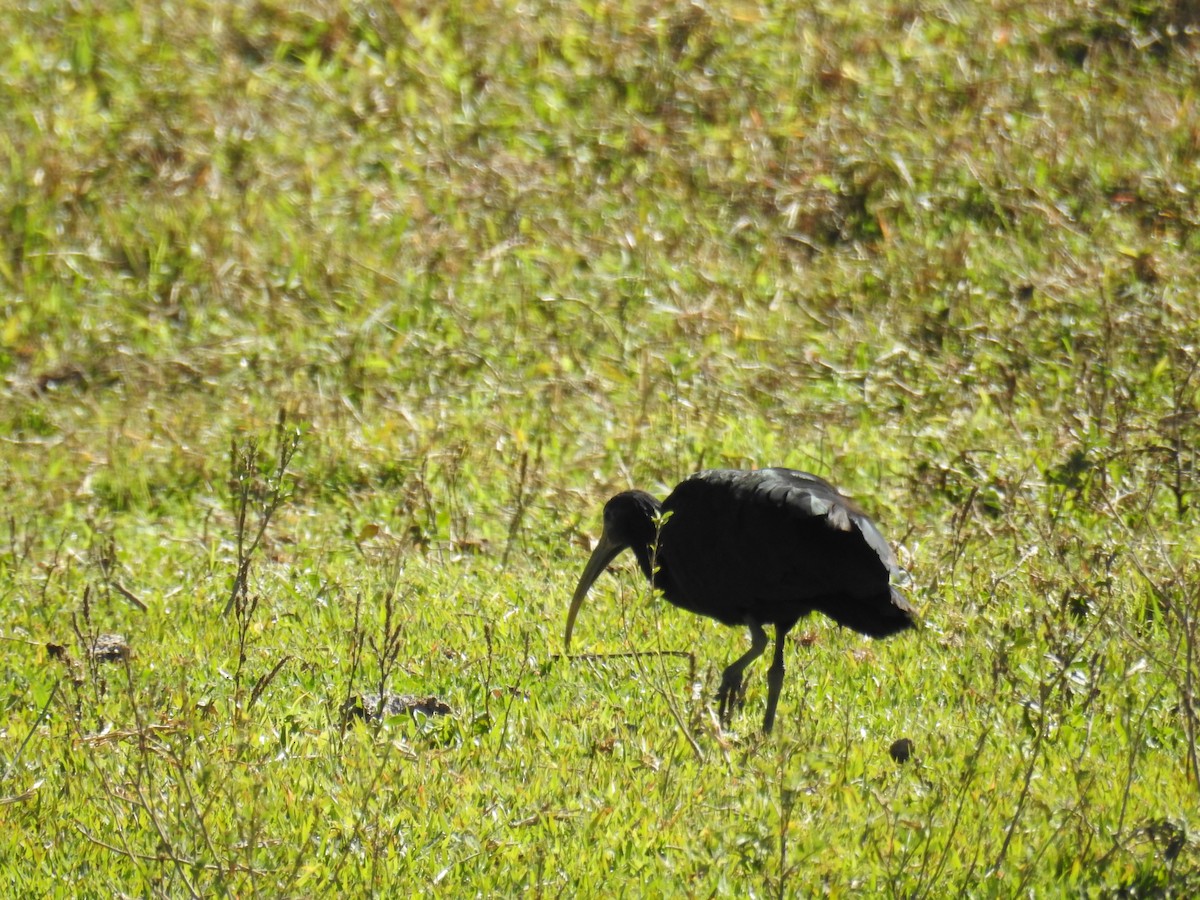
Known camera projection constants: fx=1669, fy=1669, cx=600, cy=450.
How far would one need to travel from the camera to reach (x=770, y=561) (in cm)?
564

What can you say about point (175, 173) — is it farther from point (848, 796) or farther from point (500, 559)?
point (848, 796)

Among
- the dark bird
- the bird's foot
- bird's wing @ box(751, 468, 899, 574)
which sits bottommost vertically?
the bird's foot

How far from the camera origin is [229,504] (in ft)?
26.8

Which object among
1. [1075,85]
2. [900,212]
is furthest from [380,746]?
[1075,85]

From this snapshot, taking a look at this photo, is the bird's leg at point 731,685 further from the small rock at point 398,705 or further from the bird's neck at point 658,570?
the small rock at point 398,705

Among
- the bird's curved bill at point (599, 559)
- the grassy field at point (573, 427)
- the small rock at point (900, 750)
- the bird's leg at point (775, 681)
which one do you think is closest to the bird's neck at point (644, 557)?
the bird's curved bill at point (599, 559)

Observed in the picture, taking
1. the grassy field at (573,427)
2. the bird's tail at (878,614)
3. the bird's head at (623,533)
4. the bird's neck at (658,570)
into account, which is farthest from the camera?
the bird's head at (623,533)

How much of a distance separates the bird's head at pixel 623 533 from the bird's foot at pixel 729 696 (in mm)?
819

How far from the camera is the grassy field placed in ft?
15.0

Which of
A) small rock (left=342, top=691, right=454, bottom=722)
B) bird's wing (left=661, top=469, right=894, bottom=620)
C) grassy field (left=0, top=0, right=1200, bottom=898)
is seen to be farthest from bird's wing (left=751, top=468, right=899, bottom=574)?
small rock (left=342, top=691, right=454, bottom=722)

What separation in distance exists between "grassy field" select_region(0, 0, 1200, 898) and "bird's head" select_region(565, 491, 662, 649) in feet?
0.60

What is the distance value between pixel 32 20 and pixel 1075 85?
758cm

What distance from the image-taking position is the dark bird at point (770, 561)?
213 inches

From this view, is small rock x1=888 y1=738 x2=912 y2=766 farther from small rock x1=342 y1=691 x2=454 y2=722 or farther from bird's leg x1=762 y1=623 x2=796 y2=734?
small rock x1=342 y1=691 x2=454 y2=722
